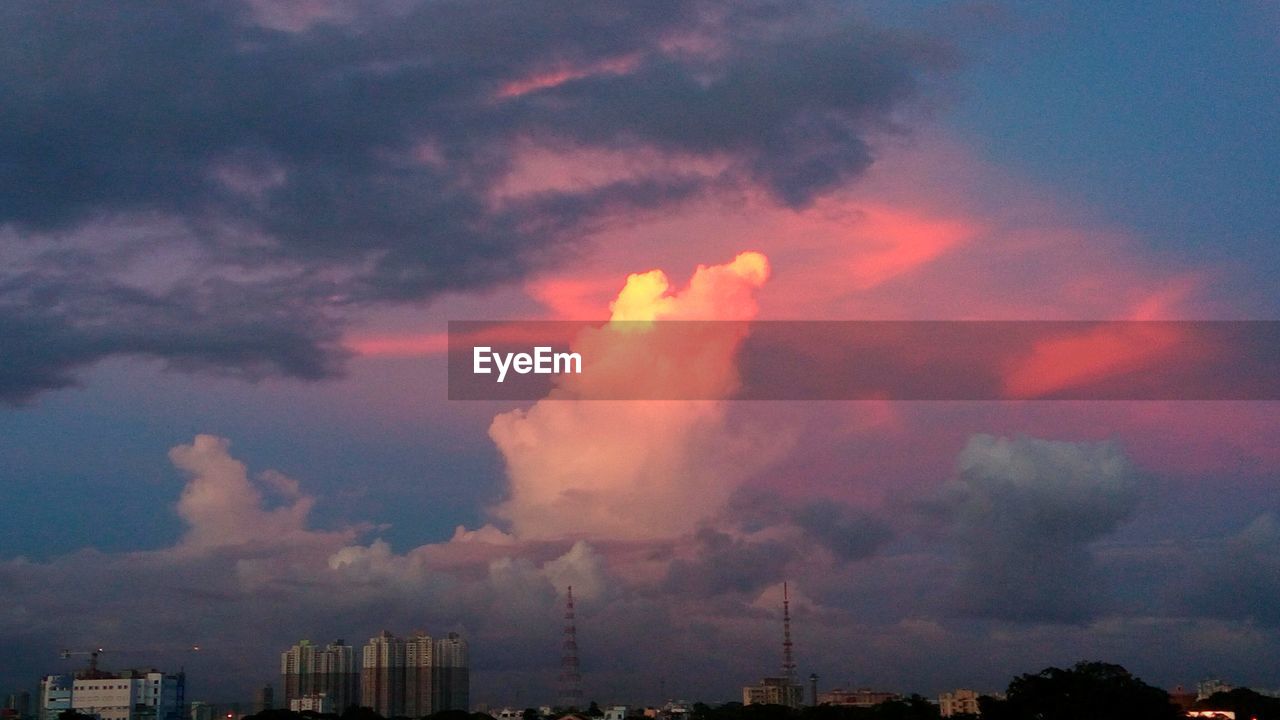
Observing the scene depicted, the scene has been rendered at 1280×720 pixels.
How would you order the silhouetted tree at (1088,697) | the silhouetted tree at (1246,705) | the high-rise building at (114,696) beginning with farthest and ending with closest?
the high-rise building at (114,696) → the silhouetted tree at (1246,705) → the silhouetted tree at (1088,697)

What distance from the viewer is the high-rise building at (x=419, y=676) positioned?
118 metres

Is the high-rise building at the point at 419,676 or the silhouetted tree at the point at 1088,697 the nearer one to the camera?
the silhouetted tree at the point at 1088,697

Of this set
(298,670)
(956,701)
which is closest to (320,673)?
(298,670)

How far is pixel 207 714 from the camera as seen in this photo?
124250 millimetres

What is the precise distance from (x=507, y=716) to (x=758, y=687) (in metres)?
32.7

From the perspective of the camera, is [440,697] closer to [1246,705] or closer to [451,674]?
[451,674]

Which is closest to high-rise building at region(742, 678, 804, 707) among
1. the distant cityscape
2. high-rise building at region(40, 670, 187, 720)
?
the distant cityscape

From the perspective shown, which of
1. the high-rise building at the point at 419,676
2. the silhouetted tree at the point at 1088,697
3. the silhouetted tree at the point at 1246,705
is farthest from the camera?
the high-rise building at the point at 419,676

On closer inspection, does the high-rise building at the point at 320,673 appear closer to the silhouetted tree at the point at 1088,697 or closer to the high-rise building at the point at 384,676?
the high-rise building at the point at 384,676

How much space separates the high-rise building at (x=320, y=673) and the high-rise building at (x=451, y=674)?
8445 mm

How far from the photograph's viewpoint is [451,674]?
407 feet

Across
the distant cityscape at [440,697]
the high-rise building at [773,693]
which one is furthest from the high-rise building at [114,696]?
the high-rise building at [773,693]

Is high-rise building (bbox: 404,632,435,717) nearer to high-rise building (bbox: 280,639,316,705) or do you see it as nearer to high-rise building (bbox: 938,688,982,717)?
high-rise building (bbox: 280,639,316,705)

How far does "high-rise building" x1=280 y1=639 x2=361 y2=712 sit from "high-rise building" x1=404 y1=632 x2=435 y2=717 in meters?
5.86
